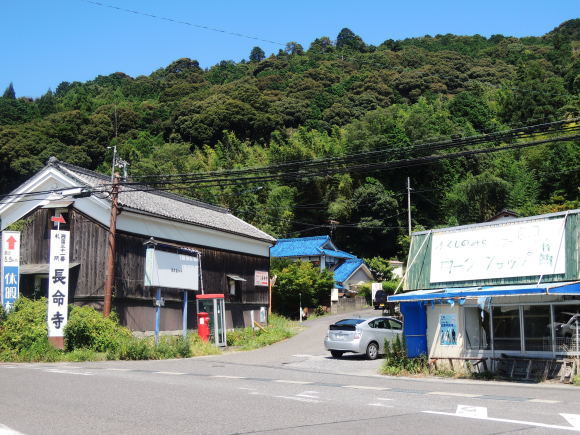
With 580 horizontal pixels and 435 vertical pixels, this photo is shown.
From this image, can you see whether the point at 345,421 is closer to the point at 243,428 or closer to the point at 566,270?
the point at 243,428

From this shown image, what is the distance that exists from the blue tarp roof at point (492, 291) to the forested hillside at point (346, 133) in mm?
24484

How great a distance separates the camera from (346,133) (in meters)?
65.0

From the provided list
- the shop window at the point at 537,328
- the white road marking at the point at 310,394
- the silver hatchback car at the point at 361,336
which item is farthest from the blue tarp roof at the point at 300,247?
the white road marking at the point at 310,394

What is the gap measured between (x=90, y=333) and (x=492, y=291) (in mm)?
14949

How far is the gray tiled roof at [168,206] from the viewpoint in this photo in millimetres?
27547

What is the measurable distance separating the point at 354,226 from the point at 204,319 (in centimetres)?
3318

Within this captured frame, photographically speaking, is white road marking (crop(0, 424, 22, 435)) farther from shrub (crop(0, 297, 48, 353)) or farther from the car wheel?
the car wheel

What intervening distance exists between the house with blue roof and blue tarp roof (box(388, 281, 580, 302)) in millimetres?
31180

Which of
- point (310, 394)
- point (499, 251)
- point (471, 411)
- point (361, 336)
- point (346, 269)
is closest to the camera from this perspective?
point (471, 411)

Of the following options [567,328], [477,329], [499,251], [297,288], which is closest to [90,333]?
[477,329]

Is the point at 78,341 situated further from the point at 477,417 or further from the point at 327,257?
the point at 327,257

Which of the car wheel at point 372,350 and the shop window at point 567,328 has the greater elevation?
the shop window at point 567,328

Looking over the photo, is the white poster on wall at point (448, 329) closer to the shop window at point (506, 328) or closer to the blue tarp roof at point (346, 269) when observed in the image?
the shop window at point (506, 328)

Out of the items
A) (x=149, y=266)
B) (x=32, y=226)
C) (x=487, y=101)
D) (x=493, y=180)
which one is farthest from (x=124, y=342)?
(x=487, y=101)
